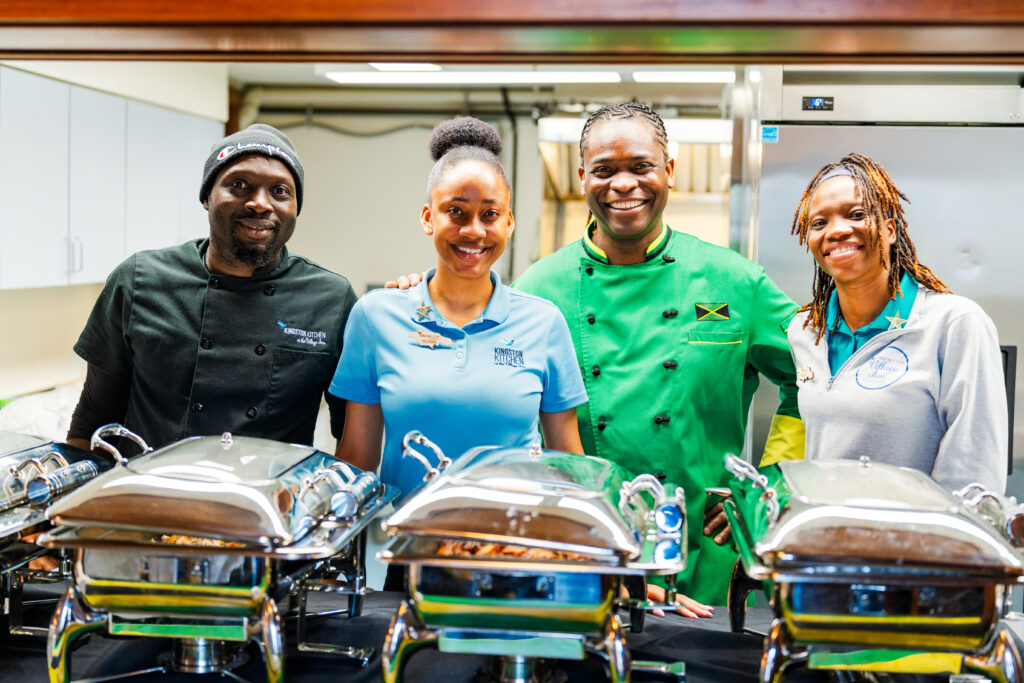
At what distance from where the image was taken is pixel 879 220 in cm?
154

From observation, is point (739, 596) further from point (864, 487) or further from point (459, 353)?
point (459, 353)

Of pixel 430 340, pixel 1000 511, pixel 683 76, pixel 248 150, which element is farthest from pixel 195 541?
pixel 683 76

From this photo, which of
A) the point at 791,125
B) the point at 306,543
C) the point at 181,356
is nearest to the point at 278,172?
the point at 181,356

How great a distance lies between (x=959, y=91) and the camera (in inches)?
118

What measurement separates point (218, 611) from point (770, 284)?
1.36m

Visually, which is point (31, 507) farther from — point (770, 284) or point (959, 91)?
point (959, 91)

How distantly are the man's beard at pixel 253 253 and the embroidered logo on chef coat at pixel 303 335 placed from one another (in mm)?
131

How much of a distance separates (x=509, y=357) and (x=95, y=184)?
3686 millimetres

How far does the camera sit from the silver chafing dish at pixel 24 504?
119 cm

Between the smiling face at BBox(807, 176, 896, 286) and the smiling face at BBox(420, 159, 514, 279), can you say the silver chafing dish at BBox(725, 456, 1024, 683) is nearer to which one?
the smiling face at BBox(807, 176, 896, 286)

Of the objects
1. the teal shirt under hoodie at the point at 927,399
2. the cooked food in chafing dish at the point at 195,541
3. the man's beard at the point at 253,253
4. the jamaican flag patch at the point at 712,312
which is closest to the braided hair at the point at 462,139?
the man's beard at the point at 253,253

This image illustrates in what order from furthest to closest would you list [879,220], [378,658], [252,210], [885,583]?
[252,210], [879,220], [378,658], [885,583]

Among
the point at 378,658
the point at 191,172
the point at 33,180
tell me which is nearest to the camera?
the point at 378,658

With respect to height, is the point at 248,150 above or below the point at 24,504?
above
